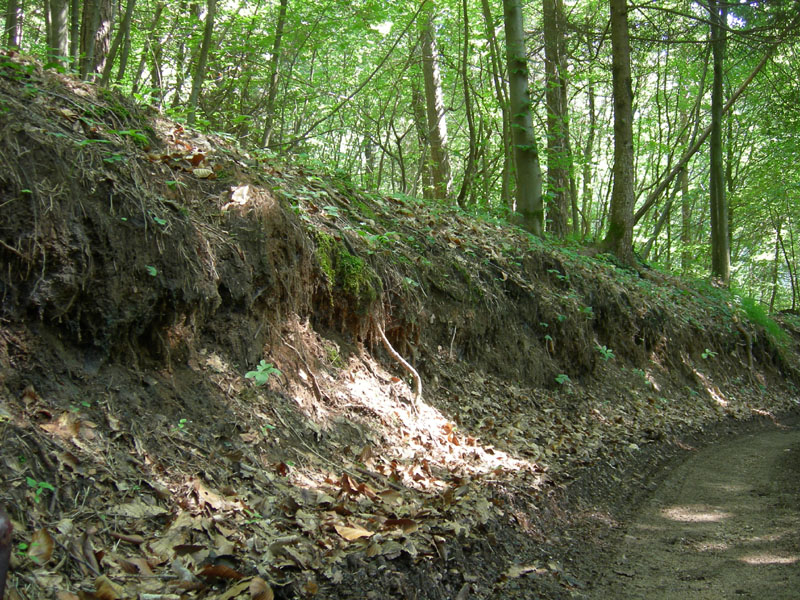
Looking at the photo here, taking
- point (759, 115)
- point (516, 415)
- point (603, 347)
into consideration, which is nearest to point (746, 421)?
point (603, 347)

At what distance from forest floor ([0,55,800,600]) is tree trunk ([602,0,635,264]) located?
6667 mm

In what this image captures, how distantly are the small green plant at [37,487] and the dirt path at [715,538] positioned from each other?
3.61 m

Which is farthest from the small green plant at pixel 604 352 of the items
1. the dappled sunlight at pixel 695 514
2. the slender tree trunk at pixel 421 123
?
the slender tree trunk at pixel 421 123

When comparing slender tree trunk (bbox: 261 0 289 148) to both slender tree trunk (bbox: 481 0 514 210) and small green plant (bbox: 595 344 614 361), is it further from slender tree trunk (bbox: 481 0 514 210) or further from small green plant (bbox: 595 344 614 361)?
small green plant (bbox: 595 344 614 361)

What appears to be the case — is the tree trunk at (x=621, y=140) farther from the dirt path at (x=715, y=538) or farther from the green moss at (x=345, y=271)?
the green moss at (x=345, y=271)

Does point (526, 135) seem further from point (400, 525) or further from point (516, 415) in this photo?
point (400, 525)

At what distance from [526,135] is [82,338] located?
9.57 metres

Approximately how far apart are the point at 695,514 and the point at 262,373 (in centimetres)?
446

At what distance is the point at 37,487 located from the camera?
3.15 m

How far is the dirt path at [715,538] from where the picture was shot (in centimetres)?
421

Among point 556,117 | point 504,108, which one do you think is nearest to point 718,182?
point 556,117

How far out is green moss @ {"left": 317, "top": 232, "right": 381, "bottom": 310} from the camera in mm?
6156

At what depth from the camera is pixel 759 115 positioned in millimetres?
20969

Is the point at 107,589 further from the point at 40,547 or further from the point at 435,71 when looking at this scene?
the point at 435,71
